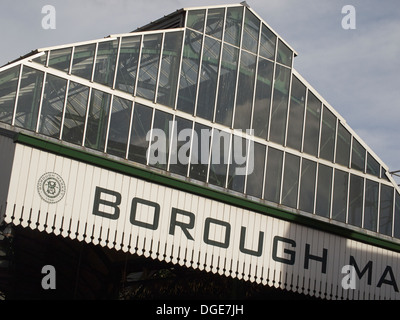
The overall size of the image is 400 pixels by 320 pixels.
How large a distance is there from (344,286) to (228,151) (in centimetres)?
727

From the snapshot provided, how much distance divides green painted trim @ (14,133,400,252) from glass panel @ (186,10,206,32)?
6.64 m

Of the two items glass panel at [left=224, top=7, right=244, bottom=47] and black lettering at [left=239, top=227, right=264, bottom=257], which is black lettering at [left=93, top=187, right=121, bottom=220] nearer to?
black lettering at [left=239, top=227, right=264, bottom=257]

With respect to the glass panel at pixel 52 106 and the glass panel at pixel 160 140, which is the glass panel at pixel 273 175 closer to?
the glass panel at pixel 160 140

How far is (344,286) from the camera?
91.6 ft

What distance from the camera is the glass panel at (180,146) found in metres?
25.3

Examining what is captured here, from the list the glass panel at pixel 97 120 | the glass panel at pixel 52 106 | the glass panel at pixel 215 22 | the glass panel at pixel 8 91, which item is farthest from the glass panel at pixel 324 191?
the glass panel at pixel 8 91

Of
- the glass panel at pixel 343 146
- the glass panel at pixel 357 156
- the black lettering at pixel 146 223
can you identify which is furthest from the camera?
the glass panel at pixel 357 156

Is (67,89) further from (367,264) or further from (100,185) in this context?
(367,264)

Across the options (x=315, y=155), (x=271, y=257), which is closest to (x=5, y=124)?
(x=271, y=257)

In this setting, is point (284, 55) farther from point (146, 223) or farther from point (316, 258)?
point (146, 223)

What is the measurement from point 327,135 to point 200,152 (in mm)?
6802

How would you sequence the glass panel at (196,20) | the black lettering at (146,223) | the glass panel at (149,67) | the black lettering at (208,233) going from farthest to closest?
the glass panel at (196,20)
the glass panel at (149,67)
the black lettering at (208,233)
the black lettering at (146,223)

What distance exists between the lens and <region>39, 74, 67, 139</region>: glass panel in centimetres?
2306

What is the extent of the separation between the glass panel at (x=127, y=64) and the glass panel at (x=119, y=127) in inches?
22.1
